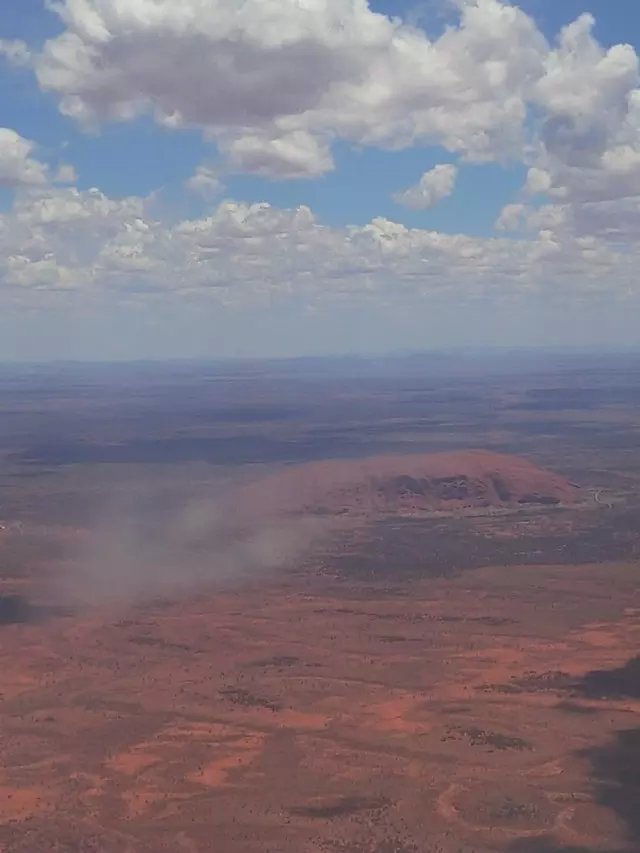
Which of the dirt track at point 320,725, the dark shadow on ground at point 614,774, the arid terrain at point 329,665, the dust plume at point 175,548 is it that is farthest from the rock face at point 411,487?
the dark shadow on ground at point 614,774

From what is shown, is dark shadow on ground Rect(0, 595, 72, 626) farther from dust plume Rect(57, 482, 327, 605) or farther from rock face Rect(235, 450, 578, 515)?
rock face Rect(235, 450, 578, 515)

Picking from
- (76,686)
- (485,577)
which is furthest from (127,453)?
(76,686)

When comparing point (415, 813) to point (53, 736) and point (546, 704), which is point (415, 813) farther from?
point (53, 736)

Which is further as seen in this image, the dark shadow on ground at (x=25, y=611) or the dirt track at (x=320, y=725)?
the dark shadow on ground at (x=25, y=611)

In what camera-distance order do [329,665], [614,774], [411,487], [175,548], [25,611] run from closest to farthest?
[614,774] → [329,665] → [25,611] → [175,548] → [411,487]

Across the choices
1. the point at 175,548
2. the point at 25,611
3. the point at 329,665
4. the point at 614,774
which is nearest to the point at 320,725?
the point at 329,665

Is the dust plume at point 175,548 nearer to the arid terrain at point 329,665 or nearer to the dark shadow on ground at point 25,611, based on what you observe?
the arid terrain at point 329,665

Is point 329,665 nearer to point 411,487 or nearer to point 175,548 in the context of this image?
point 175,548
